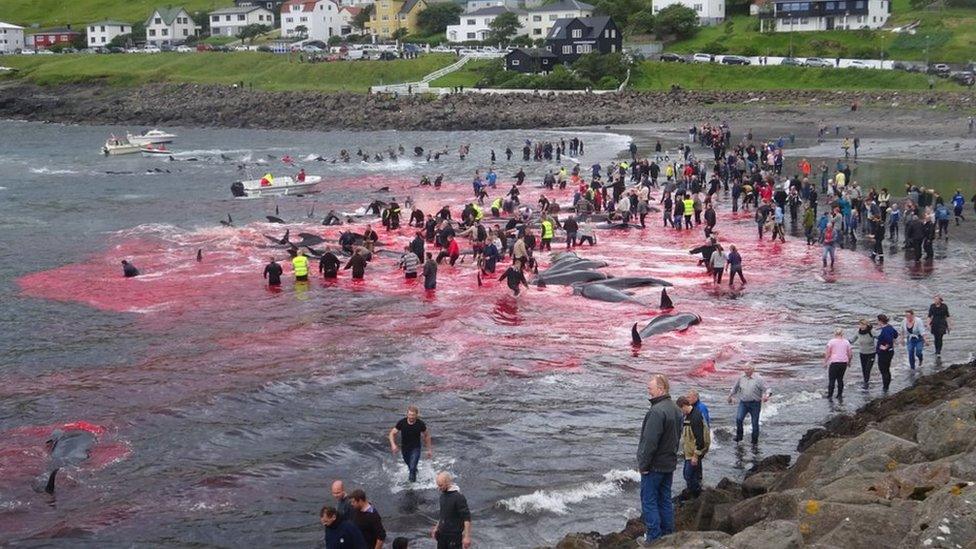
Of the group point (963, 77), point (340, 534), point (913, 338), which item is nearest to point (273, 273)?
point (913, 338)

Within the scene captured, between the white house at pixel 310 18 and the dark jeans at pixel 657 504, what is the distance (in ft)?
553

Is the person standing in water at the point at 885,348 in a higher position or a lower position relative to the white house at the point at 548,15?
lower

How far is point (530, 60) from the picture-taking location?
12444cm

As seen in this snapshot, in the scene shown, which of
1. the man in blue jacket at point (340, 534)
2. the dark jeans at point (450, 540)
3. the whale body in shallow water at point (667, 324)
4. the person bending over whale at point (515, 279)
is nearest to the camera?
the man in blue jacket at point (340, 534)

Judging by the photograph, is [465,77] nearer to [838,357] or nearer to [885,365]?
[885,365]

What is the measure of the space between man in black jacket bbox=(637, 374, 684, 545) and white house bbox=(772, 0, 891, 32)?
119540 mm

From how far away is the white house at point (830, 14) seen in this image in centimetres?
12344

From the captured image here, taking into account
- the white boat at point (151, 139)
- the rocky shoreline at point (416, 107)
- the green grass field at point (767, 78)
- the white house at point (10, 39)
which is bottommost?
the white boat at point (151, 139)

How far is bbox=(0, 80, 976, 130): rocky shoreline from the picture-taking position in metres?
93.3

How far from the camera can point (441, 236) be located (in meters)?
40.1

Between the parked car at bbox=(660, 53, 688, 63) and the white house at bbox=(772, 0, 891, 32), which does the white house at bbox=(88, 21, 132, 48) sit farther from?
the white house at bbox=(772, 0, 891, 32)

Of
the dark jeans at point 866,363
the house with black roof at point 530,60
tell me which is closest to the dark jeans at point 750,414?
the dark jeans at point 866,363

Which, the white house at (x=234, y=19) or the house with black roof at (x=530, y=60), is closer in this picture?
the house with black roof at (x=530, y=60)

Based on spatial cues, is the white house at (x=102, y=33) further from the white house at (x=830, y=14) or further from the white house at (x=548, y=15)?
the white house at (x=830, y=14)
